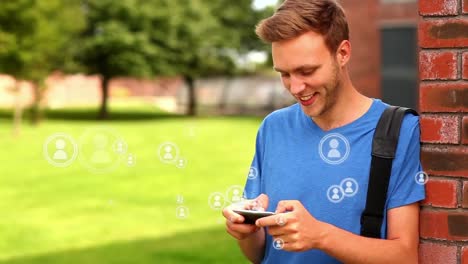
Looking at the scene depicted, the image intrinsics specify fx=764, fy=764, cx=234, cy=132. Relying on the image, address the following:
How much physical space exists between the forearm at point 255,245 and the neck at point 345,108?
40 cm

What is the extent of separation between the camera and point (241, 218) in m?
2.01

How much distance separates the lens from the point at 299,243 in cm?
187

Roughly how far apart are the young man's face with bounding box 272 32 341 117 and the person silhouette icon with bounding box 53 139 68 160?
1482 millimetres

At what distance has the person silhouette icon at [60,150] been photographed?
3.25 metres

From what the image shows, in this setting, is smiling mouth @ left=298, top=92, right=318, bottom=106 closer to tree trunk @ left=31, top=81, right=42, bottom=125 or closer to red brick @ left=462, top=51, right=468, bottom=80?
red brick @ left=462, top=51, right=468, bottom=80

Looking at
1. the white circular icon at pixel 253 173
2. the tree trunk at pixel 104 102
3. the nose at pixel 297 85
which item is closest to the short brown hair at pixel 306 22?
the nose at pixel 297 85

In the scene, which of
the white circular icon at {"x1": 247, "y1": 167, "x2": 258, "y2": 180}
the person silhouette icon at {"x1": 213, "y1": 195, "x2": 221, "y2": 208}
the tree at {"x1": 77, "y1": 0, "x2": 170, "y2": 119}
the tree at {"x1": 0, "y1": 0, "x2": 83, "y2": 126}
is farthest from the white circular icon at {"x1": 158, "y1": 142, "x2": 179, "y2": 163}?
the tree at {"x1": 77, "y1": 0, "x2": 170, "y2": 119}

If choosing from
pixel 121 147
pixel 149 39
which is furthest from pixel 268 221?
pixel 149 39

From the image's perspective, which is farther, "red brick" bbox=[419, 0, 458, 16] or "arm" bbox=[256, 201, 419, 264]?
"red brick" bbox=[419, 0, 458, 16]

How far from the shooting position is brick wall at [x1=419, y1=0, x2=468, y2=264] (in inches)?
89.0

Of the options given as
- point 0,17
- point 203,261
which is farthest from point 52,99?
point 203,261

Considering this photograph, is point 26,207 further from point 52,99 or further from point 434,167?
point 52,99

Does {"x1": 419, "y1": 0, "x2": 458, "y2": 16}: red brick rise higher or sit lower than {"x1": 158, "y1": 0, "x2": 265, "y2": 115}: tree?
lower

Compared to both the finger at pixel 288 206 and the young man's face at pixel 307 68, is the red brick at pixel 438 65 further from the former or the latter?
the finger at pixel 288 206
